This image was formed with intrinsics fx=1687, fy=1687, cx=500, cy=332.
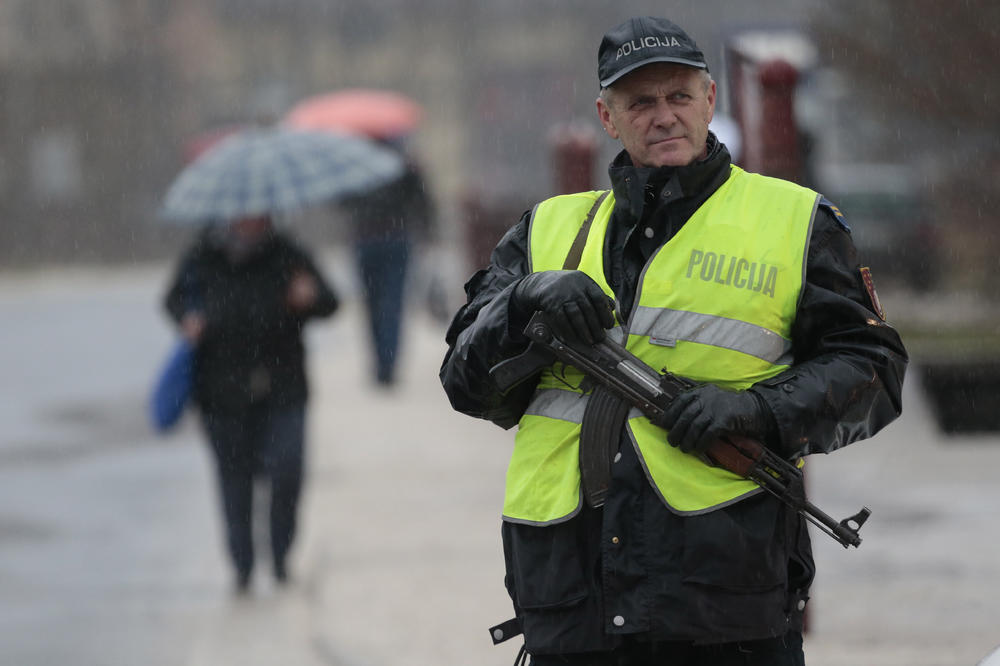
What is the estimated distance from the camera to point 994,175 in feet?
43.5

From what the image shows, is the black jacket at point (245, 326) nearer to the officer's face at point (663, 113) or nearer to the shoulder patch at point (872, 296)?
the officer's face at point (663, 113)

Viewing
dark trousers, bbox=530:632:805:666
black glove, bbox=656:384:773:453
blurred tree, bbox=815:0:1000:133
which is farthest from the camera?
blurred tree, bbox=815:0:1000:133

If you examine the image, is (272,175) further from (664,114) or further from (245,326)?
(664,114)

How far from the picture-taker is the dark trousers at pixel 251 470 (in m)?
7.73

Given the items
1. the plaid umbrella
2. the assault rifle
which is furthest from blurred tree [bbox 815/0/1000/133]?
the assault rifle

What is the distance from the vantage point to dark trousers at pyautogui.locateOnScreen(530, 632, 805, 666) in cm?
335

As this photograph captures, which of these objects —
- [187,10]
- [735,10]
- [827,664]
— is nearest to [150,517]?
[827,664]

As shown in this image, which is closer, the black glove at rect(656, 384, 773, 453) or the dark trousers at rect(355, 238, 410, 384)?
the black glove at rect(656, 384, 773, 453)

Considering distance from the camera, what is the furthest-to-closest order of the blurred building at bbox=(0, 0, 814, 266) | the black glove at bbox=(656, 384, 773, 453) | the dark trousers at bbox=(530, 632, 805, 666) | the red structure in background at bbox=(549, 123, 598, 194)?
the blurred building at bbox=(0, 0, 814, 266), the red structure in background at bbox=(549, 123, 598, 194), the dark trousers at bbox=(530, 632, 805, 666), the black glove at bbox=(656, 384, 773, 453)

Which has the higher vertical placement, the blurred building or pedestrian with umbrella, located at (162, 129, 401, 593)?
pedestrian with umbrella, located at (162, 129, 401, 593)

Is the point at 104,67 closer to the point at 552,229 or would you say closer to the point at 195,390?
the point at 195,390

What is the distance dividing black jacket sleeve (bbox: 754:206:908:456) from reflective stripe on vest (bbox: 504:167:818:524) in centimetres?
4

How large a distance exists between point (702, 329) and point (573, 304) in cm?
28

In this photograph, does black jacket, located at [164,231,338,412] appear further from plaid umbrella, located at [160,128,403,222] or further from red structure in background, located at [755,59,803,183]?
red structure in background, located at [755,59,803,183]
